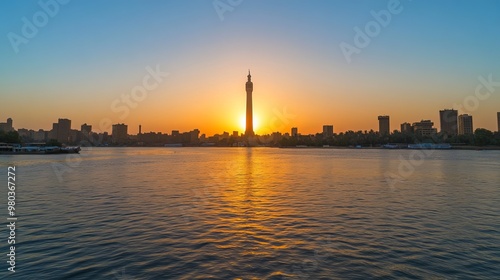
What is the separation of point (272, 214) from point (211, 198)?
1102 cm

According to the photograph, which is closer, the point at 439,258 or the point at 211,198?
the point at 439,258

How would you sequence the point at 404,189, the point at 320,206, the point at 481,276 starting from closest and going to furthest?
the point at 481,276 < the point at 320,206 < the point at 404,189

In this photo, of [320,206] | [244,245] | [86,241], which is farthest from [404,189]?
[86,241]

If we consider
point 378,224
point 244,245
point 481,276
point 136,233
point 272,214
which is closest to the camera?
point 481,276

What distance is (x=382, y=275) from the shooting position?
47.2 feet

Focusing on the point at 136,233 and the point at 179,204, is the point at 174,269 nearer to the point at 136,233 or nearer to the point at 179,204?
the point at 136,233

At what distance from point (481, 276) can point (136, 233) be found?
18.8m

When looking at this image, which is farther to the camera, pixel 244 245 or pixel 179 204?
pixel 179 204

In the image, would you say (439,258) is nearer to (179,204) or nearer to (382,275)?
(382,275)

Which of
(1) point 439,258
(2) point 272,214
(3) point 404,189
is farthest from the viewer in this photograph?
(3) point 404,189

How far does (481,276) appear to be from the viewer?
1437 centimetres

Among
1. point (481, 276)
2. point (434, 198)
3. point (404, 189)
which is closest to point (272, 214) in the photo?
point (481, 276)

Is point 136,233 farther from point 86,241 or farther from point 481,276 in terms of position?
point 481,276

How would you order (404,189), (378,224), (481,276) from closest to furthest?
(481,276) < (378,224) < (404,189)
